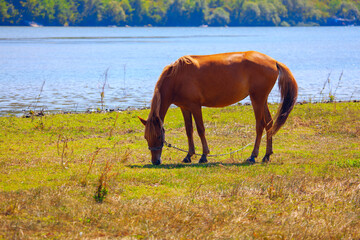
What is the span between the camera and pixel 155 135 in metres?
9.70

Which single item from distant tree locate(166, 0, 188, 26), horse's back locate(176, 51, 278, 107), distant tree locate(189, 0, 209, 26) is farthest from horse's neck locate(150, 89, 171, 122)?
distant tree locate(189, 0, 209, 26)

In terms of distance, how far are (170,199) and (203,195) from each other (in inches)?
21.5

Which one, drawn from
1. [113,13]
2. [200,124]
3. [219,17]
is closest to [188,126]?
[200,124]

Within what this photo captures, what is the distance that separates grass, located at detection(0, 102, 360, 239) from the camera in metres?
6.04

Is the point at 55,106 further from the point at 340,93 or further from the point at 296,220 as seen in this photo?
the point at 296,220

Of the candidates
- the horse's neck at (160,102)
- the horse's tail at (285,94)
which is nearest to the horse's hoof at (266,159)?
the horse's tail at (285,94)

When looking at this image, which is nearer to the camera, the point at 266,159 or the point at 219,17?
the point at 266,159

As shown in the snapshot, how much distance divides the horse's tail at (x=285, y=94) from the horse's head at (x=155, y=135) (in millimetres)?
2480

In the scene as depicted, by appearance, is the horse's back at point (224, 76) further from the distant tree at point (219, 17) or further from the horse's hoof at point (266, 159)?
the distant tree at point (219, 17)

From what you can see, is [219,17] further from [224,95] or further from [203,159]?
[203,159]

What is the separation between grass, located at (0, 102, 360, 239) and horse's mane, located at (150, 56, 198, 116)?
48.8 inches

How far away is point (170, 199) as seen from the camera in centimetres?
726

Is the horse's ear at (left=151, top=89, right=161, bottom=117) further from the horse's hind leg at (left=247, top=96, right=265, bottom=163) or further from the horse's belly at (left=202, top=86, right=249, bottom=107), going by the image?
the horse's hind leg at (left=247, top=96, right=265, bottom=163)

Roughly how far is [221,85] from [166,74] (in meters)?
1.26
